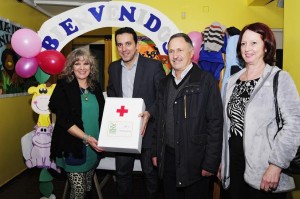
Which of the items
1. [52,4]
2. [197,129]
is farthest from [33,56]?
[52,4]

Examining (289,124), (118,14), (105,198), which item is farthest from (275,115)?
(105,198)

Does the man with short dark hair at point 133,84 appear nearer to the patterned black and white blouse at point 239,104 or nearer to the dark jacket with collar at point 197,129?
the dark jacket with collar at point 197,129

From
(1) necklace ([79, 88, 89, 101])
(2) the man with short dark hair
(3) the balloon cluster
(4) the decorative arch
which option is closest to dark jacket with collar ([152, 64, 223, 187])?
(2) the man with short dark hair

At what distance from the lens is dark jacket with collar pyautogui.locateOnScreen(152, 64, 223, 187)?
153 cm

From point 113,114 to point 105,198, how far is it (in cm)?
153

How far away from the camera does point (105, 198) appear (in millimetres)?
2934

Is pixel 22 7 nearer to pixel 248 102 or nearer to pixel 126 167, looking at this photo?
pixel 126 167

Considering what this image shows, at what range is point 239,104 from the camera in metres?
1.41

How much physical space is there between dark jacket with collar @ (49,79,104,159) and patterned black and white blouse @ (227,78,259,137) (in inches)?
40.3

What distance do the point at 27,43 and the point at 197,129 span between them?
1.80m

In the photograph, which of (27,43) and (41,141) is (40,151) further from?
(27,43)

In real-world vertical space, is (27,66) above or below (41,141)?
above

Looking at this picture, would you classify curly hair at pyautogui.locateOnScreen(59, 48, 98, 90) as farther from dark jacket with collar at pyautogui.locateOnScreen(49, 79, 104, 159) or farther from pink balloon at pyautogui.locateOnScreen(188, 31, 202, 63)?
pink balloon at pyautogui.locateOnScreen(188, 31, 202, 63)

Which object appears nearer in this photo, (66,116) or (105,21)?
(66,116)
